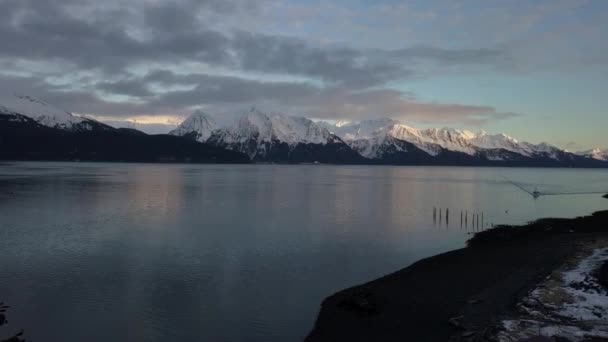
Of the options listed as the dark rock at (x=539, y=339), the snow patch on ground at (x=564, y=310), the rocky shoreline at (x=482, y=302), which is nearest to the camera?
the dark rock at (x=539, y=339)

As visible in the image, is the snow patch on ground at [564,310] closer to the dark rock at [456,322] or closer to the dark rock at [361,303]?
the dark rock at [456,322]

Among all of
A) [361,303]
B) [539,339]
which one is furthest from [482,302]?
[361,303]

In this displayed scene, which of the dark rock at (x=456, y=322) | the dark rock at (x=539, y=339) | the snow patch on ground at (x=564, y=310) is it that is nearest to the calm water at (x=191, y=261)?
the dark rock at (x=456, y=322)

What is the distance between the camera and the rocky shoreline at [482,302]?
73.6 ft

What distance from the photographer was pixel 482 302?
27.1m

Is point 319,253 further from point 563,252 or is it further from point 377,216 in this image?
point 377,216

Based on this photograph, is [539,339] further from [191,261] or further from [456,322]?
[191,261]

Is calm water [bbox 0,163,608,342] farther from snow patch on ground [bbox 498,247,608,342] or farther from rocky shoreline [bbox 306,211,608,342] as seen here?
snow patch on ground [bbox 498,247,608,342]

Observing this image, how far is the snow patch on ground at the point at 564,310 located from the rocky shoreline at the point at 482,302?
4 centimetres

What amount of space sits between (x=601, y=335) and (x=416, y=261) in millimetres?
20839

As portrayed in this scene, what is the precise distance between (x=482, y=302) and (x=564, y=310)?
421 cm

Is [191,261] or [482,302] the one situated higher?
[482,302]

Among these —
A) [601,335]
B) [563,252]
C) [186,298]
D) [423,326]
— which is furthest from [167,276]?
[563,252]

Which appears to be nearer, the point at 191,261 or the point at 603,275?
the point at 603,275
